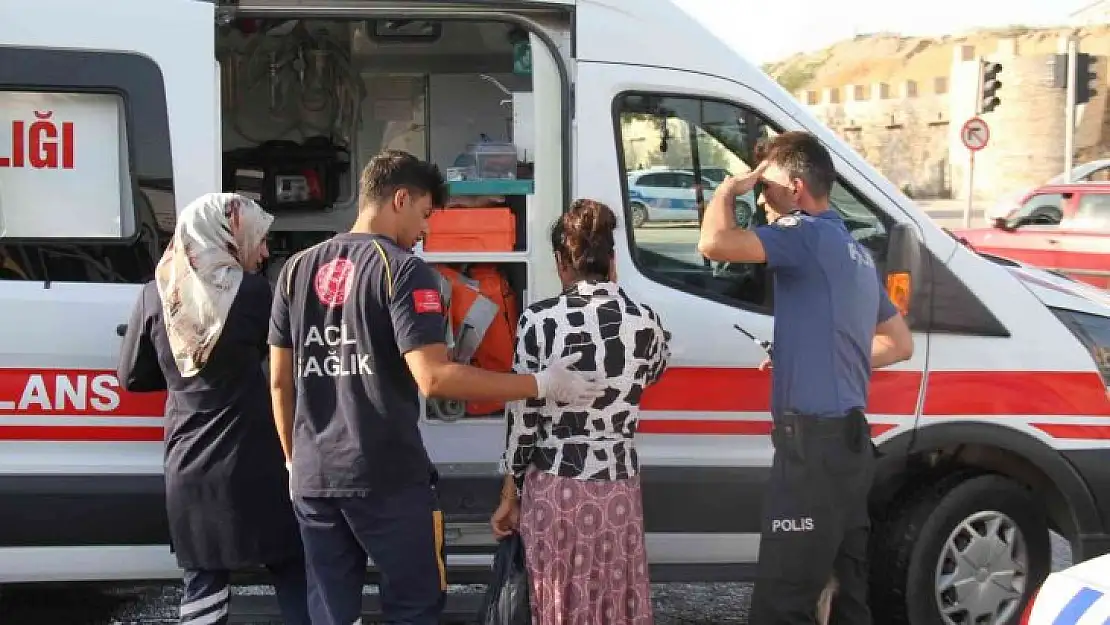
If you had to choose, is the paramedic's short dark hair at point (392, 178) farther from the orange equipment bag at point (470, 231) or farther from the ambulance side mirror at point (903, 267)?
the ambulance side mirror at point (903, 267)

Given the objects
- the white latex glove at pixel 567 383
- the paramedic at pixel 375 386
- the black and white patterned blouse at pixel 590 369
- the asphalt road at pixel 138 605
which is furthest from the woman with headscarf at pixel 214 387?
the asphalt road at pixel 138 605

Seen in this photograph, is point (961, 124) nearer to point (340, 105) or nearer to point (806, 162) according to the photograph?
point (340, 105)

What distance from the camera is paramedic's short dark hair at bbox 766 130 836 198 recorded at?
11.0 ft

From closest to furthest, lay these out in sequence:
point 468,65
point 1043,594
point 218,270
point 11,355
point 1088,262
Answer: point 1043,594 → point 218,270 → point 11,355 → point 468,65 → point 1088,262

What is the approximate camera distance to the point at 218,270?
3.36 m

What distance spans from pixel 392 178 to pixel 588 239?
552 millimetres

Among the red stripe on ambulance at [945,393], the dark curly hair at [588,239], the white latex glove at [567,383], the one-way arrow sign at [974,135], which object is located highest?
the one-way arrow sign at [974,135]

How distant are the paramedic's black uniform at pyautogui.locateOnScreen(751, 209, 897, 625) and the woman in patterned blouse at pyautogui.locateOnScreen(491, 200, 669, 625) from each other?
418mm

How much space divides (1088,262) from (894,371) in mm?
8127

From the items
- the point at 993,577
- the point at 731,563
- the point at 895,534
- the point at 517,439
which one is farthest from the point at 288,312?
the point at 993,577

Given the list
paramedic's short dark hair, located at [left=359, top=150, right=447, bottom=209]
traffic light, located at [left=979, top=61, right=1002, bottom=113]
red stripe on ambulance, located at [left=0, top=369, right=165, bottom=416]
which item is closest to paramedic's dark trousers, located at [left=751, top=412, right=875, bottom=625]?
paramedic's short dark hair, located at [left=359, top=150, right=447, bottom=209]

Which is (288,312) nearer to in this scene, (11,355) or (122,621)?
(11,355)

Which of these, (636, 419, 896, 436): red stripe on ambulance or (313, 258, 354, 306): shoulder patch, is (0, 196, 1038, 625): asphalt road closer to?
(636, 419, 896, 436): red stripe on ambulance

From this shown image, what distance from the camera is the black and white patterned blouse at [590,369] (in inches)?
122
